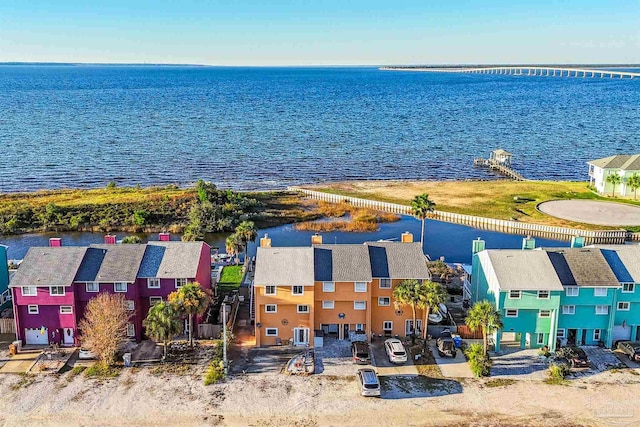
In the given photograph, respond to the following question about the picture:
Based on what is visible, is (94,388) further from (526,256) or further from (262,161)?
(262,161)

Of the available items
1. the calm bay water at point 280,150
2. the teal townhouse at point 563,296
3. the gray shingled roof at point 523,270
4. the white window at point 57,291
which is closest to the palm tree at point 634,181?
the calm bay water at point 280,150

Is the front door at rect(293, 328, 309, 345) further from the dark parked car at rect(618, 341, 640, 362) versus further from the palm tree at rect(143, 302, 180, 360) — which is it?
the dark parked car at rect(618, 341, 640, 362)

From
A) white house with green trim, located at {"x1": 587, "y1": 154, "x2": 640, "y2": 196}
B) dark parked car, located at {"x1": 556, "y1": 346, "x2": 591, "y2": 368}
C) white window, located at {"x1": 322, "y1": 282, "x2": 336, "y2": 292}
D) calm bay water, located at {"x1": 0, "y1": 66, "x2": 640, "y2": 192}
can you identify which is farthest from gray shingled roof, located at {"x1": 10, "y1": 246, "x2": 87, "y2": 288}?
white house with green trim, located at {"x1": 587, "y1": 154, "x2": 640, "y2": 196}

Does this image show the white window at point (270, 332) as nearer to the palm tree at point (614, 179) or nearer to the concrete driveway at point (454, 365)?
the concrete driveway at point (454, 365)

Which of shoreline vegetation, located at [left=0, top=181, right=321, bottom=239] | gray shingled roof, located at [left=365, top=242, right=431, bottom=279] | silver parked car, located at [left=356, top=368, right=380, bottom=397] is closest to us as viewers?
silver parked car, located at [left=356, top=368, right=380, bottom=397]

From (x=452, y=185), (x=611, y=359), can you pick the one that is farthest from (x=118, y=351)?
(x=452, y=185)

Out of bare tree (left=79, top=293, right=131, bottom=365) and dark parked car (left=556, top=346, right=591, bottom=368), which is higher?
bare tree (left=79, top=293, right=131, bottom=365)

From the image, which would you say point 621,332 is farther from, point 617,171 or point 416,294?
point 617,171
